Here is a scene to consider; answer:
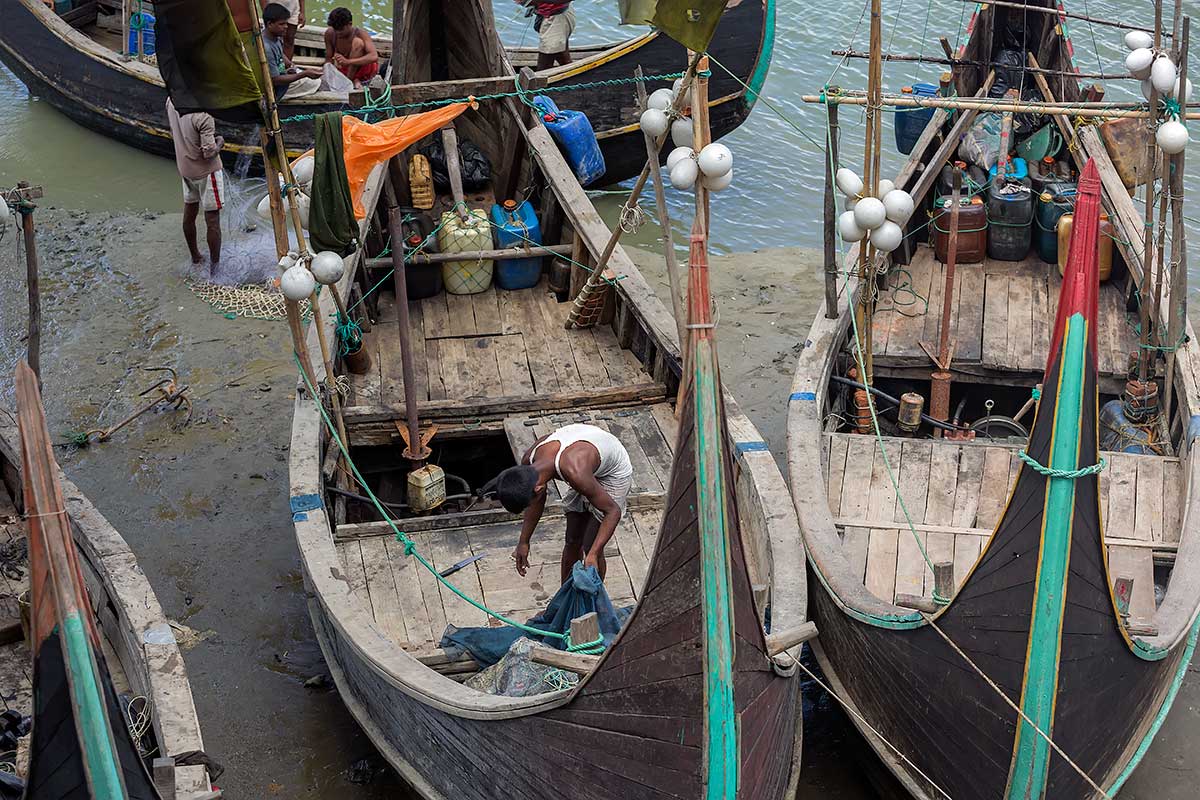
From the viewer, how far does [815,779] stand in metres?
5.97

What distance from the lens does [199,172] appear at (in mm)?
9711

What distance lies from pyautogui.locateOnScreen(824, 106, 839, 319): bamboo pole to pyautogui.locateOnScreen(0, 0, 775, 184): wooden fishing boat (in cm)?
403

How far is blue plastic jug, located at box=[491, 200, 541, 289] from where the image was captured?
8.07 meters

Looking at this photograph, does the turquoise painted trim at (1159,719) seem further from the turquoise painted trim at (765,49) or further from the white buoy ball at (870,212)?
the turquoise painted trim at (765,49)

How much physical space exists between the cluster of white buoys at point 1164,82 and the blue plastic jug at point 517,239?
3.49 meters

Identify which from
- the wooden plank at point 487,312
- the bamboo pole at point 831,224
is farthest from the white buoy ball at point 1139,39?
the wooden plank at point 487,312

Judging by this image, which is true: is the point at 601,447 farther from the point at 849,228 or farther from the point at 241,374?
the point at 241,374

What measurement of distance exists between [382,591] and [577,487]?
1.07 m

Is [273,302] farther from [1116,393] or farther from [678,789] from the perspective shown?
[678,789]

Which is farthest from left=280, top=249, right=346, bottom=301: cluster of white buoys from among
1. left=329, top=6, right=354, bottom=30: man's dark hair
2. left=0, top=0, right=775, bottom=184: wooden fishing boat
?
left=329, top=6, right=354, bottom=30: man's dark hair

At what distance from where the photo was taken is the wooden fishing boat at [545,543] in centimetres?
380

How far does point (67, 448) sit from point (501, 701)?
505 cm

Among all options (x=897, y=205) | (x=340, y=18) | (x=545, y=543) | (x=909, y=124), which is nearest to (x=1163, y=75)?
(x=897, y=205)

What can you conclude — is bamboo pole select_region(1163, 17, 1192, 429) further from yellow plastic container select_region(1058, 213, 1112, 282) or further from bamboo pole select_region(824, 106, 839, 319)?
bamboo pole select_region(824, 106, 839, 319)
